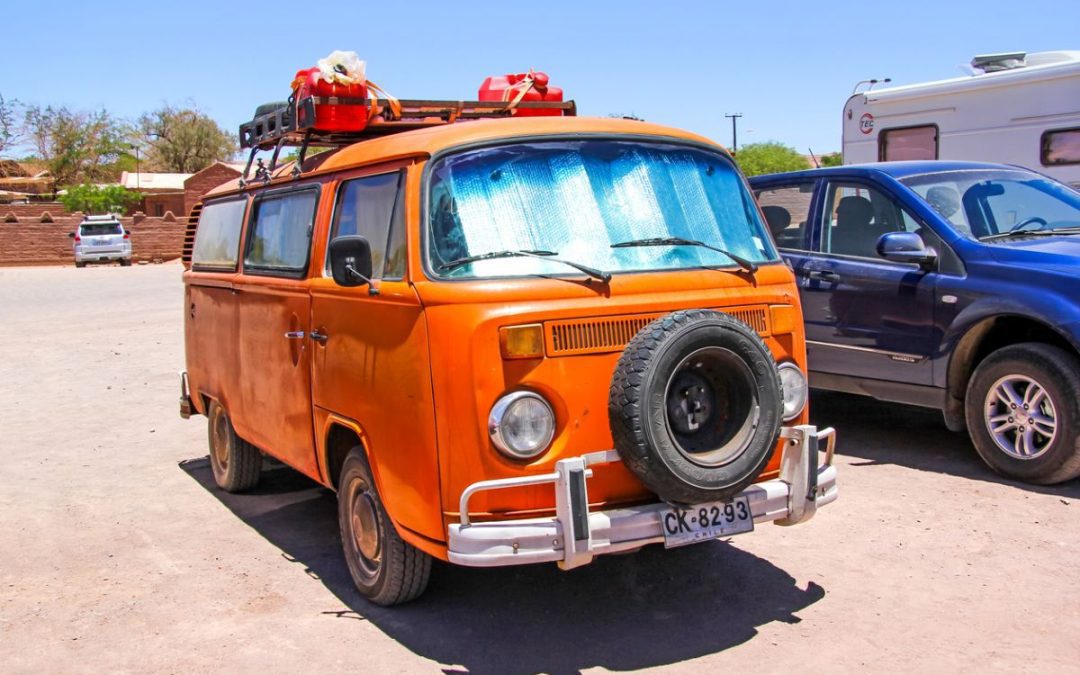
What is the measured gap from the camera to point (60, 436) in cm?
908

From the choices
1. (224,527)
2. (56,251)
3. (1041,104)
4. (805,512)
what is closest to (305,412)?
(224,527)

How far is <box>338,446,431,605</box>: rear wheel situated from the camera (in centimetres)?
474

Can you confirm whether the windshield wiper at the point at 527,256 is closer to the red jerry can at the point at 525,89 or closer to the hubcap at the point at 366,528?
the hubcap at the point at 366,528

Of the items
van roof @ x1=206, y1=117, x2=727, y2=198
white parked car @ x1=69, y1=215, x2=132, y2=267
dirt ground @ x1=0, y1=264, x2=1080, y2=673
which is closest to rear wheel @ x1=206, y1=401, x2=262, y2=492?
dirt ground @ x1=0, y1=264, x2=1080, y2=673

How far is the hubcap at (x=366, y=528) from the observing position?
4.89m

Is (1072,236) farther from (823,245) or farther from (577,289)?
(577,289)

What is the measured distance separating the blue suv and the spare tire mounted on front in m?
2.95

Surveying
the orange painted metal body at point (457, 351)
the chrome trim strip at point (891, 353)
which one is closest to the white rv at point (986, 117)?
the chrome trim strip at point (891, 353)

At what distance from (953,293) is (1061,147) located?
17.6 feet

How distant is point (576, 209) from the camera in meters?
4.61

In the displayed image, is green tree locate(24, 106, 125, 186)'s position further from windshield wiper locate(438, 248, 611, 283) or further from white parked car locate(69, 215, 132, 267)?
windshield wiper locate(438, 248, 611, 283)

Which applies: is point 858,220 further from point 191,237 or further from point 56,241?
point 56,241

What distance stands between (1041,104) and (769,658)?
8.94 metres

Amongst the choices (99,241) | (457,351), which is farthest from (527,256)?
(99,241)
